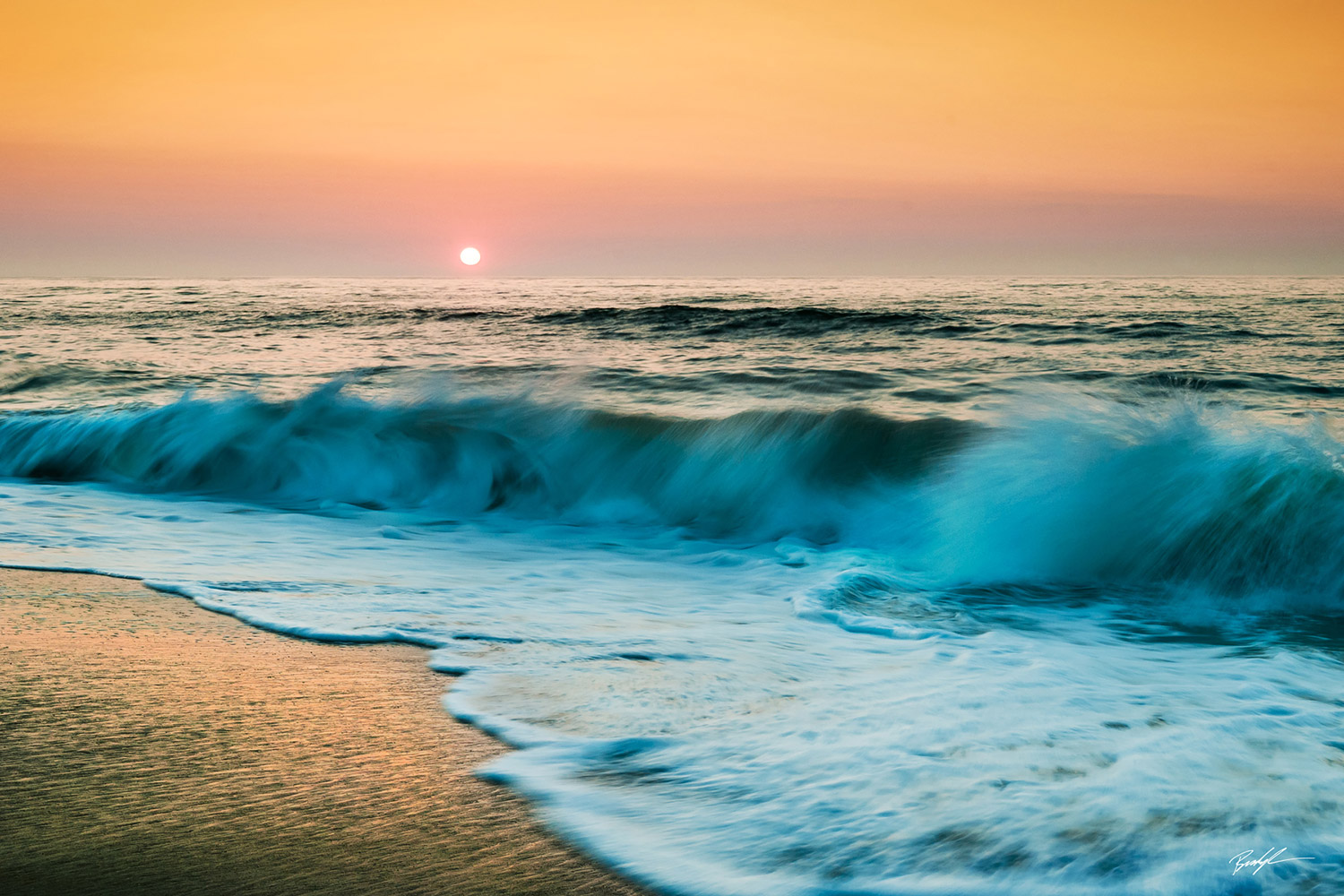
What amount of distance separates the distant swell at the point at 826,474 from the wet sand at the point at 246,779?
3.29 meters

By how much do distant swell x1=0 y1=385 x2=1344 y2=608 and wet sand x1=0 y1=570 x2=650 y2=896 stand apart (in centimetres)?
329

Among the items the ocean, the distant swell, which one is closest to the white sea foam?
the ocean

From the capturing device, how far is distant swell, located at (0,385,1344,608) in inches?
210

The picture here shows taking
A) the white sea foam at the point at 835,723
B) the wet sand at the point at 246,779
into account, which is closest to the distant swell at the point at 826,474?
the white sea foam at the point at 835,723

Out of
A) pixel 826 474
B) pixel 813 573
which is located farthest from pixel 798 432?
pixel 813 573

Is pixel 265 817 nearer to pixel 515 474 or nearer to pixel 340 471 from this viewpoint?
pixel 515 474

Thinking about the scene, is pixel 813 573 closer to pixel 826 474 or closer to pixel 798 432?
pixel 826 474

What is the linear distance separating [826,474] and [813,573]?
2.25 meters

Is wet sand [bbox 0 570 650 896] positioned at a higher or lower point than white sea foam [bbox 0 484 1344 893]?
higher

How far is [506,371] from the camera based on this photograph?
12000mm

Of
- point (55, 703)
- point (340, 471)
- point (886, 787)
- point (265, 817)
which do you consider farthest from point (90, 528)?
point (886, 787)

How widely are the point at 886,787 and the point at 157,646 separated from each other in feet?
8.29
